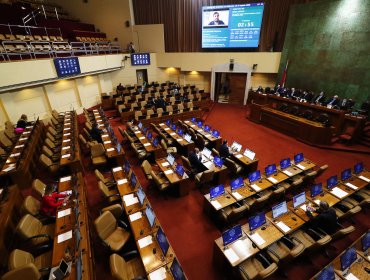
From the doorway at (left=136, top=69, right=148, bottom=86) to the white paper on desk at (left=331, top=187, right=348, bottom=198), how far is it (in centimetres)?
1725

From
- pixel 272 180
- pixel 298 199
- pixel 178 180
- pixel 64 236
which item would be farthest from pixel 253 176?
pixel 64 236

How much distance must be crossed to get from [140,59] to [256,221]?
17.1m

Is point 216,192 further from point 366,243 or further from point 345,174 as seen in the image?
point 345,174

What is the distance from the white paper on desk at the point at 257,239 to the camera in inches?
163

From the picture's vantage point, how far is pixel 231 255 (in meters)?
3.90

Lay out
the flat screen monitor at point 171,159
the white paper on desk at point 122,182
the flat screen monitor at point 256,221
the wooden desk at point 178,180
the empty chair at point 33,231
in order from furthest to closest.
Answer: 1. the flat screen monitor at point 171,159
2. the wooden desk at point 178,180
3. the white paper on desk at point 122,182
4. the flat screen monitor at point 256,221
5. the empty chair at point 33,231

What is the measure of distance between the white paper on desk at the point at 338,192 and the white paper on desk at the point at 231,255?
141 inches

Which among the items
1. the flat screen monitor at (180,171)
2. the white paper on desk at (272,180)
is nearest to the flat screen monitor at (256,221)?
the white paper on desk at (272,180)

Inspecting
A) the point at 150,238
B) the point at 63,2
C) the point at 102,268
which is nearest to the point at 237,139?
the point at 150,238

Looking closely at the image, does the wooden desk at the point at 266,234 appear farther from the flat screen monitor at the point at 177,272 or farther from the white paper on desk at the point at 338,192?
the white paper on desk at the point at 338,192

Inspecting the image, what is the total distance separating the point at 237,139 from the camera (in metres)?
10.4

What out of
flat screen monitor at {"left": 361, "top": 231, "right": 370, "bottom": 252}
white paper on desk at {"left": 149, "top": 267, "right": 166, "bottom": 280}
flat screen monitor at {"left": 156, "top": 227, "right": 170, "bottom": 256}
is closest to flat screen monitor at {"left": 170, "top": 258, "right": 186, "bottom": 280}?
white paper on desk at {"left": 149, "top": 267, "right": 166, "bottom": 280}

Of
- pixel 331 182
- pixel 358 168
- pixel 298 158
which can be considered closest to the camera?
pixel 331 182

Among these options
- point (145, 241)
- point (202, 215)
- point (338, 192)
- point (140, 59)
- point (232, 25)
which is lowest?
point (202, 215)
